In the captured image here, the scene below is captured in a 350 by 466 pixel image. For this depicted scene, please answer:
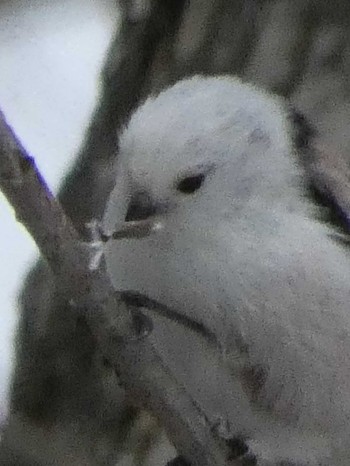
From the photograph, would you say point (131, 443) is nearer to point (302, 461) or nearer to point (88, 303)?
point (302, 461)

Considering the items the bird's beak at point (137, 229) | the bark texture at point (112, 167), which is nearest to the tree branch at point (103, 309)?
the bird's beak at point (137, 229)

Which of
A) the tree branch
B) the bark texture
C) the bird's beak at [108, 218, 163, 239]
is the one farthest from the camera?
the bark texture

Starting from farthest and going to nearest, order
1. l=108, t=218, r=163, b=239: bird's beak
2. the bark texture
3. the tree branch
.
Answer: the bark texture → l=108, t=218, r=163, b=239: bird's beak → the tree branch

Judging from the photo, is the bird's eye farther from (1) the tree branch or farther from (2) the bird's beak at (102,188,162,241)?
(1) the tree branch

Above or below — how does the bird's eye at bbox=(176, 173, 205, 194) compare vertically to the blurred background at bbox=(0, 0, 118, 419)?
above

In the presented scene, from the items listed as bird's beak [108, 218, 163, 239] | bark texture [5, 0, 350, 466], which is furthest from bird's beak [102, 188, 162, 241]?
bark texture [5, 0, 350, 466]

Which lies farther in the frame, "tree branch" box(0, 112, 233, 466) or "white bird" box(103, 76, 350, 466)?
"white bird" box(103, 76, 350, 466)
